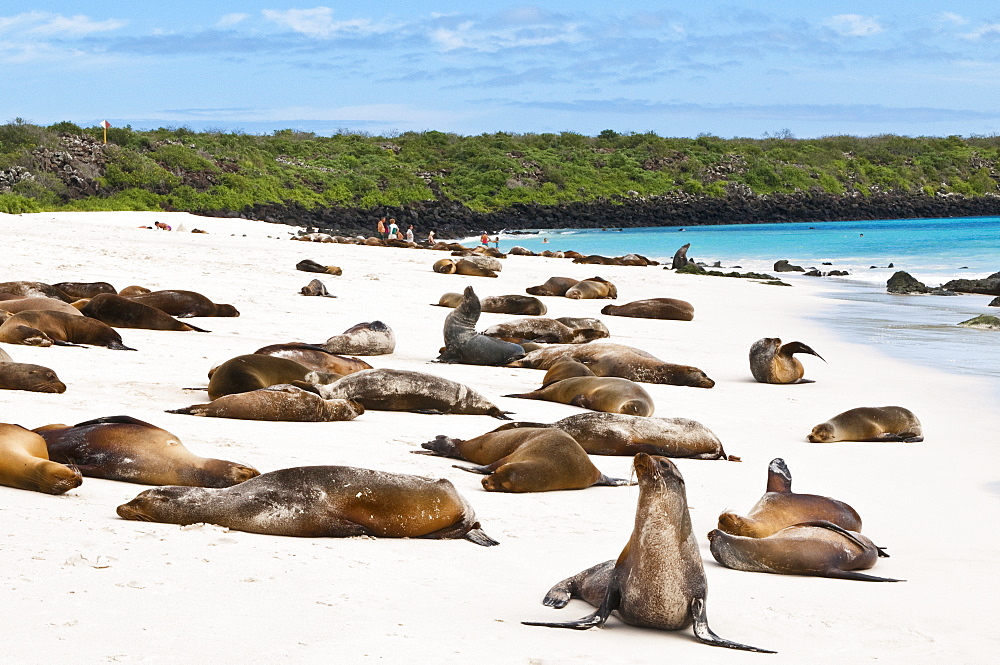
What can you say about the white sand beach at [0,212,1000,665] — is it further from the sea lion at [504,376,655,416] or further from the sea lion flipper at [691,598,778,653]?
the sea lion at [504,376,655,416]

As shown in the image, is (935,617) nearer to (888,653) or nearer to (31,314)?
(888,653)

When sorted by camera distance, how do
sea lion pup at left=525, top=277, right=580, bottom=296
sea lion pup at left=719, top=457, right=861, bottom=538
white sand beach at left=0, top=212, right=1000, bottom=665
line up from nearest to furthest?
1. white sand beach at left=0, top=212, right=1000, bottom=665
2. sea lion pup at left=719, top=457, right=861, bottom=538
3. sea lion pup at left=525, top=277, right=580, bottom=296

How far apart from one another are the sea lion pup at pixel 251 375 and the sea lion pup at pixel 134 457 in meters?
1.89

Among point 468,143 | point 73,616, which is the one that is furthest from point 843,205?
point 73,616

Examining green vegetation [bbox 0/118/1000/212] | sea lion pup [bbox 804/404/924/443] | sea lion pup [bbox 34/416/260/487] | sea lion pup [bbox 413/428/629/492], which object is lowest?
sea lion pup [bbox 804/404/924/443]

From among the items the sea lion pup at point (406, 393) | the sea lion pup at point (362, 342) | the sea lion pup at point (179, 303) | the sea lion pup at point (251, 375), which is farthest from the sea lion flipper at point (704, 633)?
the sea lion pup at point (179, 303)

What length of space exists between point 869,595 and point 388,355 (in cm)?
681

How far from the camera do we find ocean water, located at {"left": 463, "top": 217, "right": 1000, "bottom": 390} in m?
12.9

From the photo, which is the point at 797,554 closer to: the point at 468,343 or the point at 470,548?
the point at 470,548

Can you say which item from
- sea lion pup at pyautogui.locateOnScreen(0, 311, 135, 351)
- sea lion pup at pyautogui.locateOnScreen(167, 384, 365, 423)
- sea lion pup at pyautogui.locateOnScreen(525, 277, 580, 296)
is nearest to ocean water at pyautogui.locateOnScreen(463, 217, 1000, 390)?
sea lion pup at pyautogui.locateOnScreen(525, 277, 580, 296)

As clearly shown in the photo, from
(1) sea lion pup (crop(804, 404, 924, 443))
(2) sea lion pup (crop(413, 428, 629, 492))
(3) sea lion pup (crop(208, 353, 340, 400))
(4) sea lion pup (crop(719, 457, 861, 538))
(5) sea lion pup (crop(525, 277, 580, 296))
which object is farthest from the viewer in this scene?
(5) sea lion pup (crop(525, 277, 580, 296))

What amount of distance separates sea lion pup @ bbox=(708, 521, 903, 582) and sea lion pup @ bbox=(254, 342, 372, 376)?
4265 mm

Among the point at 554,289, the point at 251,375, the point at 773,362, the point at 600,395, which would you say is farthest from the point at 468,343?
the point at 554,289

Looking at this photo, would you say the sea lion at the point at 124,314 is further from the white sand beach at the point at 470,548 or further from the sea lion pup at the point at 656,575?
the sea lion pup at the point at 656,575
